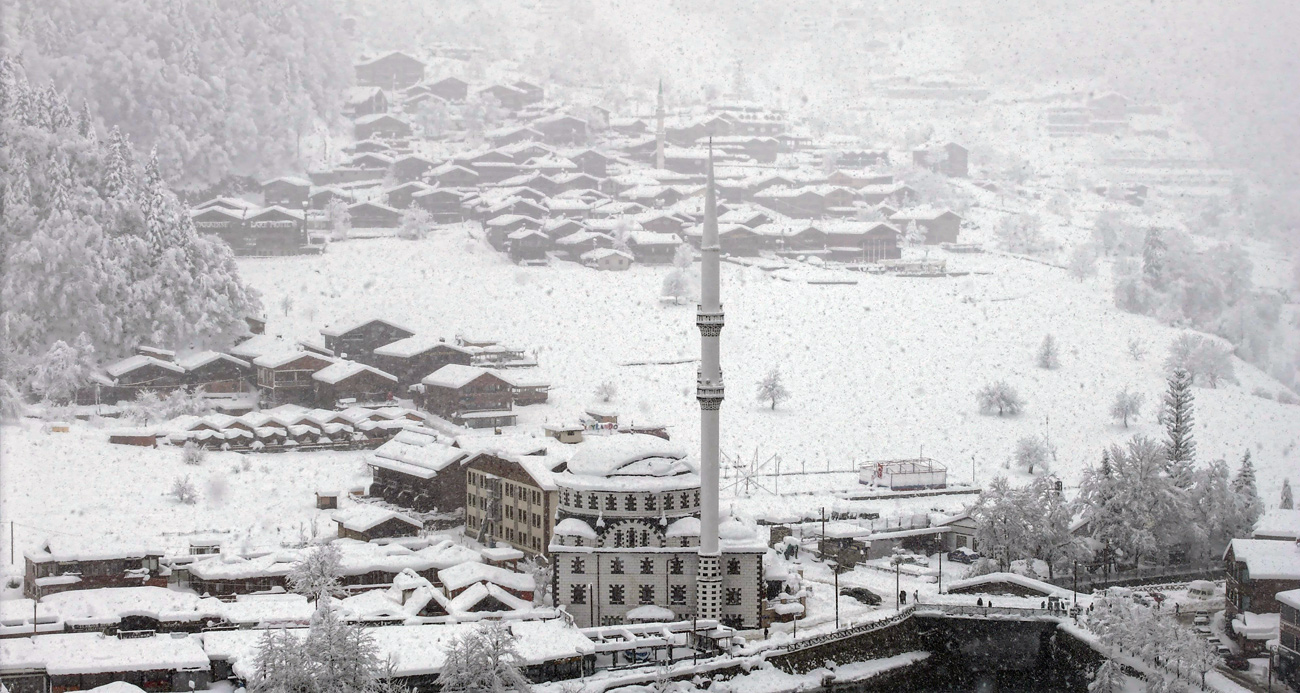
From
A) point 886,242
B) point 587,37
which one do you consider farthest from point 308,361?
point 587,37

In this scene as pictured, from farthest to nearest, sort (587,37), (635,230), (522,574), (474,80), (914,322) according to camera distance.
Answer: (587,37)
(474,80)
(635,230)
(914,322)
(522,574)

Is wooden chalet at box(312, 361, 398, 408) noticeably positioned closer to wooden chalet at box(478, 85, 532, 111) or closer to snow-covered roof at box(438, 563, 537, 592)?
snow-covered roof at box(438, 563, 537, 592)

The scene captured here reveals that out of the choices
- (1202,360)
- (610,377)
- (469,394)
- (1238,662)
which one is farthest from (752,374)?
(1238,662)

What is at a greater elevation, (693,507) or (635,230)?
(635,230)

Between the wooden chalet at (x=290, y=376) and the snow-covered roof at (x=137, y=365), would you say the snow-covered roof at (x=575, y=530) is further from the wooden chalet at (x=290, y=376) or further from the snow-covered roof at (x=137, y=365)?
the snow-covered roof at (x=137, y=365)

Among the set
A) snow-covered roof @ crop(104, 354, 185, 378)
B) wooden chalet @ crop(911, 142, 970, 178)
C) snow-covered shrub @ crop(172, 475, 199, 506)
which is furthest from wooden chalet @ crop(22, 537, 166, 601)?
wooden chalet @ crop(911, 142, 970, 178)

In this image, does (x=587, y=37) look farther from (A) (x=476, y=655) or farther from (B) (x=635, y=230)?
(A) (x=476, y=655)

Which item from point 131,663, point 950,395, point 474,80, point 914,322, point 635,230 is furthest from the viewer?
point 474,80
